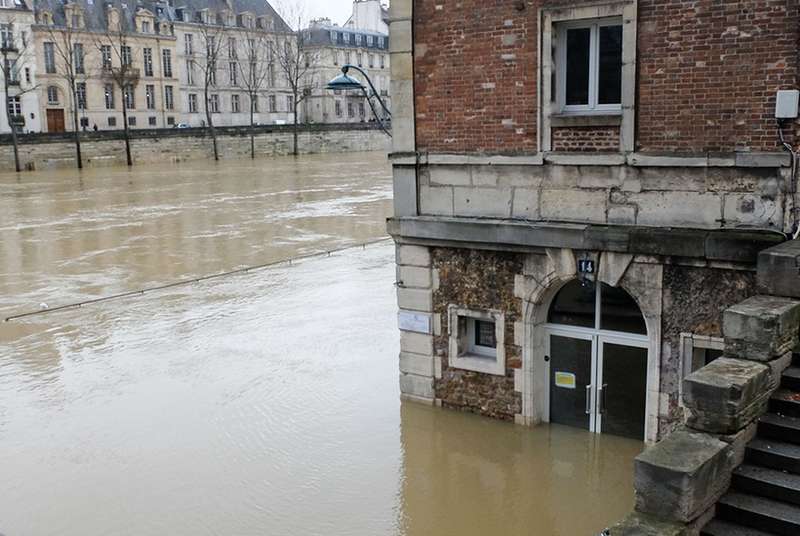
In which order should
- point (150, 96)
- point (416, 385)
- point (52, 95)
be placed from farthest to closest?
point (150, 96), point (52, 95), point (416, 385)

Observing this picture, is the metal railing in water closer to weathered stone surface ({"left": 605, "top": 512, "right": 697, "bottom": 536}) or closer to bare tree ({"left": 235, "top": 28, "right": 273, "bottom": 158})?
weathered stone surface ({"left": 605, "top": 512, "right": 697, "bottom": 536})

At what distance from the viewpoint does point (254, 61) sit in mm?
85750

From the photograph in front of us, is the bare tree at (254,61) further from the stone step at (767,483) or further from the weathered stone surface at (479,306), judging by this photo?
the stone step at (767,483)

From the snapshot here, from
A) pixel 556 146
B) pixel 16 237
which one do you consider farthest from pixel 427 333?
pixel 16 237

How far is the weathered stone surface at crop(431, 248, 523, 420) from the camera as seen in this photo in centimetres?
1170

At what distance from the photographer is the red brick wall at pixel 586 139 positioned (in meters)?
10.8

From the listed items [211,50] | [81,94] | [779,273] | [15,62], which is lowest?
[779,273]

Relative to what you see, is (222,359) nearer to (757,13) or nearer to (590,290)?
(590,290)

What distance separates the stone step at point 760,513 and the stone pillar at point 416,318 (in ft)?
19.2

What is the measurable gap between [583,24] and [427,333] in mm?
4595

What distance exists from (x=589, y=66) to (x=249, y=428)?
274 inches

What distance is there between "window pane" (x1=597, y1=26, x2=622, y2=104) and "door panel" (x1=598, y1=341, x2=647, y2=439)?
307 cm

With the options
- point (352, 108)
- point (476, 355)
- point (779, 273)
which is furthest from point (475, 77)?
point (352, 108)

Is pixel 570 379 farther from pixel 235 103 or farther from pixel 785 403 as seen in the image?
pixel 235 103
